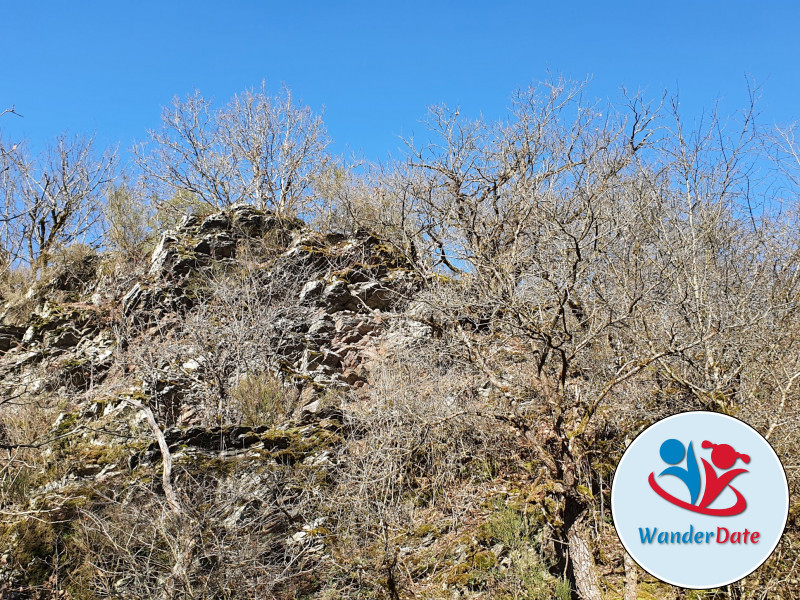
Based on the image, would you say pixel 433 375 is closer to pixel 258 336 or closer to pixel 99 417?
pixel 258 336

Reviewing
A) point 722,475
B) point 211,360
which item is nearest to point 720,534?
point 722,475

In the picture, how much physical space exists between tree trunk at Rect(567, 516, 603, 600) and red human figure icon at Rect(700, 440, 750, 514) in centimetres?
177

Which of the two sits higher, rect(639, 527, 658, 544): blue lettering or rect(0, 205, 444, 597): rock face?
rect(0, 205, 444, 597): rock face

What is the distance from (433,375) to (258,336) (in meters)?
3.16

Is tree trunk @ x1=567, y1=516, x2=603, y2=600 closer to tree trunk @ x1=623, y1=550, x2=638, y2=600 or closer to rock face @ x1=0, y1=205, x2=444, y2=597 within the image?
tree trunk @ x1=623, y1=550, x2=638, y2=600

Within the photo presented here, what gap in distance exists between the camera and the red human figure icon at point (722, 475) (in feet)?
11.2

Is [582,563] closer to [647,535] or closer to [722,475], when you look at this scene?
[647,535]

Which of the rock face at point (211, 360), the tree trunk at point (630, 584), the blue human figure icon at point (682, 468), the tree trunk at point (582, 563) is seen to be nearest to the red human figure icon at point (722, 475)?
the blue human figure icon at point (682, 468)

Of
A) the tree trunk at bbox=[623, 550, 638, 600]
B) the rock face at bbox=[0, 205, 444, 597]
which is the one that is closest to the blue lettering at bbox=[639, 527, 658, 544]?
the tree trunk at bbox=[623, 550, 638, 600]

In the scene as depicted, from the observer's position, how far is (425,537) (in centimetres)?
582

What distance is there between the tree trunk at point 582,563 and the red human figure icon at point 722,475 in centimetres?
177

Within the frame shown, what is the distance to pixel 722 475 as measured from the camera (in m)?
3.43

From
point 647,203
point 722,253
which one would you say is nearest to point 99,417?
point 647,203

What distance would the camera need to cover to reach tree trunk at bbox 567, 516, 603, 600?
4699 millimetres
